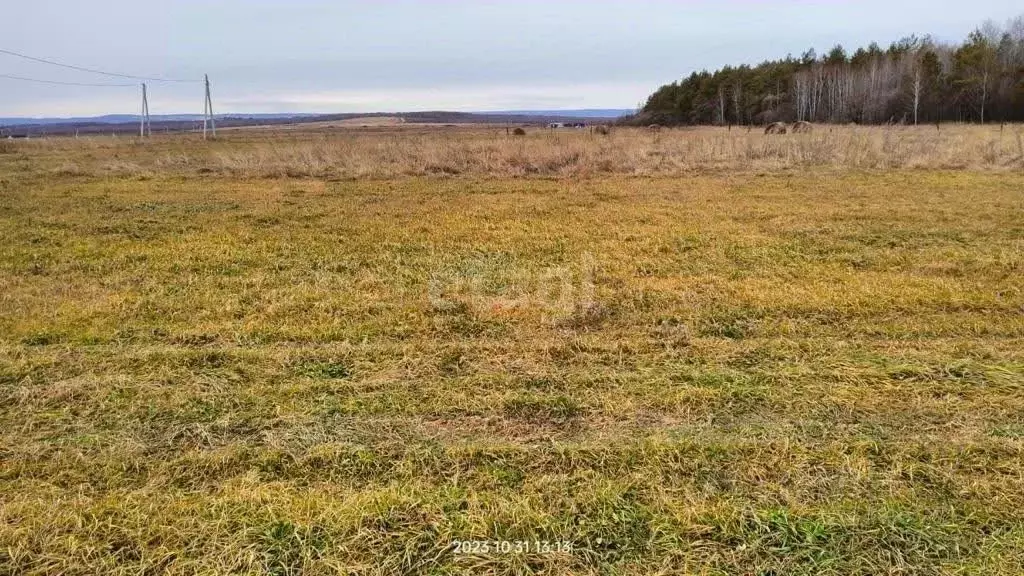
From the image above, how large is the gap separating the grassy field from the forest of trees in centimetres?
3451

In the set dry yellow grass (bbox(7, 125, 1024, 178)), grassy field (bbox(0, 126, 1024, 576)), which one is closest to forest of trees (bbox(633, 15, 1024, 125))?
dry yellow grass (bbox(7, 125, 1024, 178))

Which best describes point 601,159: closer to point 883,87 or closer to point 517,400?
point 517,400

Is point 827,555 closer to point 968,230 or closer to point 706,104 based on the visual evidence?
point 968,230

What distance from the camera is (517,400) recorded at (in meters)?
3.58

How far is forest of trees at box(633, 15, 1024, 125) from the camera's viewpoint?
39031 millimetres

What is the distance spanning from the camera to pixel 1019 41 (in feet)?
147

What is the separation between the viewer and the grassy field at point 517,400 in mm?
2439

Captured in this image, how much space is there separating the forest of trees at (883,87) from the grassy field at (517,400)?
113 feet

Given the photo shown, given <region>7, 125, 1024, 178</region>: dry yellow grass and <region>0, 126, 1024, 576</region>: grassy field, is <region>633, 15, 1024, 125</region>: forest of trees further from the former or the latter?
<region>0, 126, 1024, 576</region>: grassy field

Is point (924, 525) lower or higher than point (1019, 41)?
lower

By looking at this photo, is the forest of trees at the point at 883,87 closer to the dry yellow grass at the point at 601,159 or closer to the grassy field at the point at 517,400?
the dry yellow grass at the point at 601,159

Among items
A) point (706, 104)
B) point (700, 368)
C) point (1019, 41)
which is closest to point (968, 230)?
point (700, 368)

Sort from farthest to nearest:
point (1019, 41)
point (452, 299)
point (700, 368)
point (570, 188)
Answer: point (1019, 41) → point (570, 188) → point (452, 299) → point (700, 368)

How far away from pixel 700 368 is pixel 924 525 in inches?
66.0
